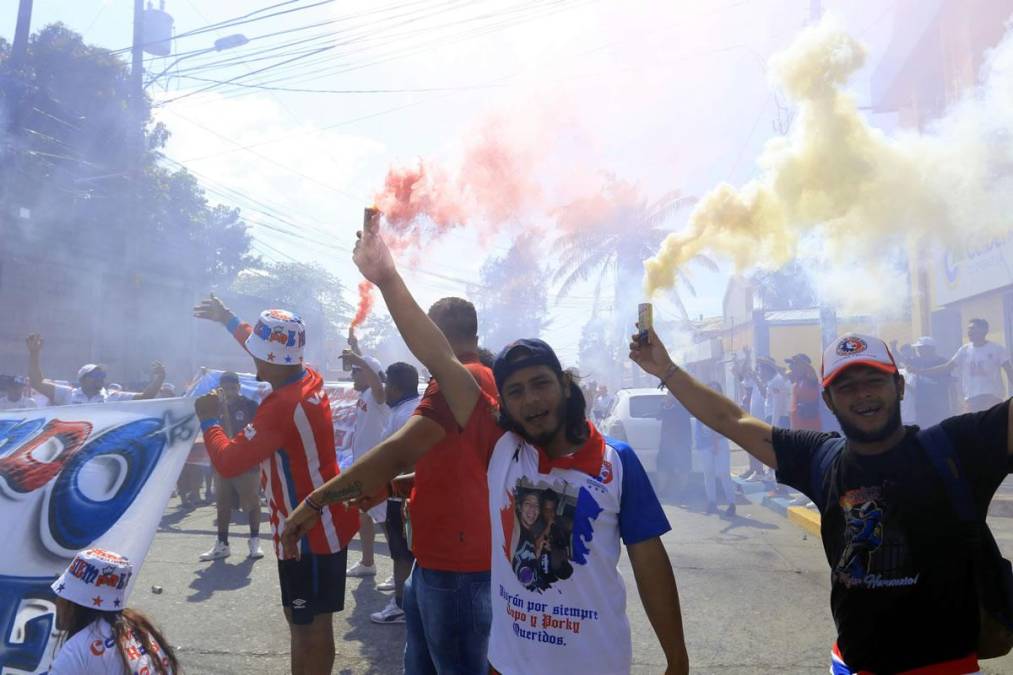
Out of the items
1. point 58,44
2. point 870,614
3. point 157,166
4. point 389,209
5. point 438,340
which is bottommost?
point 870,614

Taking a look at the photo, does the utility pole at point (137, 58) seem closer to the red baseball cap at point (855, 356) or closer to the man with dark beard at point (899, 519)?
the red baseball cap at point (855, 356)

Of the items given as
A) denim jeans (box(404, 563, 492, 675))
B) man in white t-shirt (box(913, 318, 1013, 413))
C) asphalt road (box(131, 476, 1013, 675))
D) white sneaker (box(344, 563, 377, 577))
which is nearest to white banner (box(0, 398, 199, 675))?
denim jeans (box(404, 563, 492, 675))

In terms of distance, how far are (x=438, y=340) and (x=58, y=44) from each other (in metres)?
25.5

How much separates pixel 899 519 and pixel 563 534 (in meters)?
0.96

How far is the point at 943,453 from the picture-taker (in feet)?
7.36

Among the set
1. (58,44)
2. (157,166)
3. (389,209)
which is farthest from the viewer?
(157,166)

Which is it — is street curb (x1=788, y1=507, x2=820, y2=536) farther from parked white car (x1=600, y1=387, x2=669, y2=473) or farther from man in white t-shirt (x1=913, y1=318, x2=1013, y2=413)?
parked white car (x1=600, y1=387, x2=669, y2=473)

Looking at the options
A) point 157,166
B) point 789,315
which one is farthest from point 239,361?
point 789,315

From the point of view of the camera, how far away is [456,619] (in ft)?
9.57

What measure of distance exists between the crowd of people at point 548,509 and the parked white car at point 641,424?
939cm

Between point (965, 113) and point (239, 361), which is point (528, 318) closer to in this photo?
point (239, 361)

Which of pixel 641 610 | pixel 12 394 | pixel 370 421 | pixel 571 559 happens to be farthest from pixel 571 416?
pixel 12 394

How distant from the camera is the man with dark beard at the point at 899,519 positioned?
2.18 meters

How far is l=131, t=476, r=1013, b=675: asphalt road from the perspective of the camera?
4.86m
